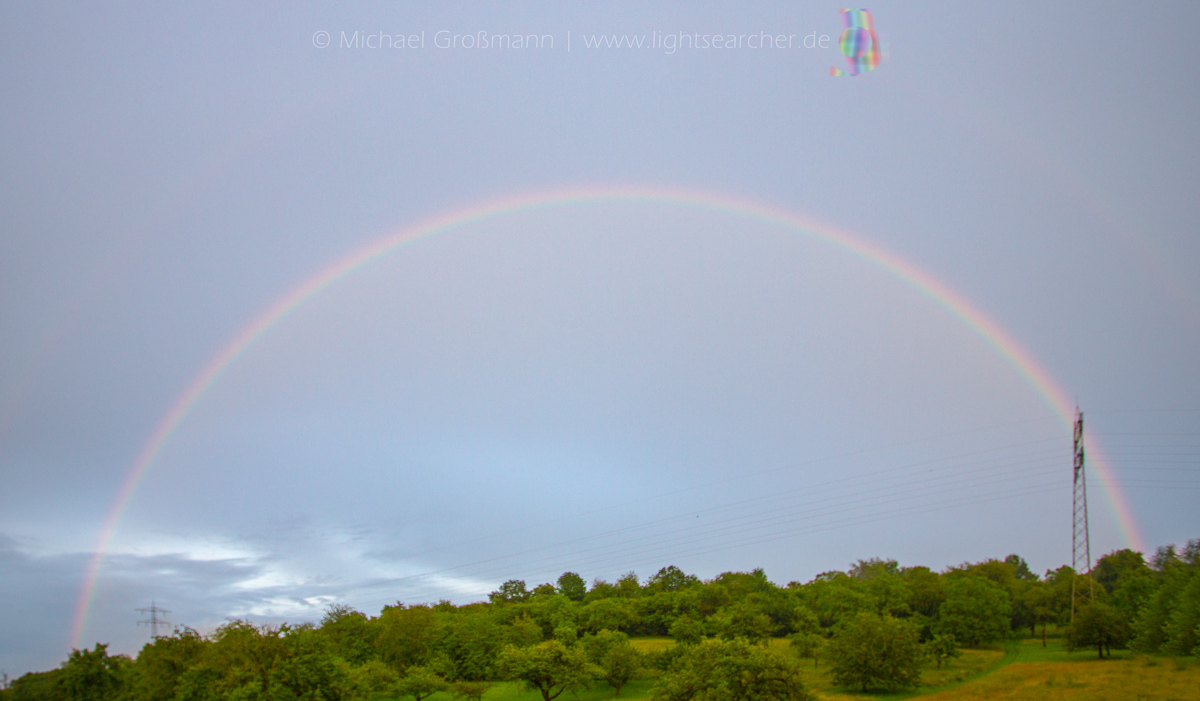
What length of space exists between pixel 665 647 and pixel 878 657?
2641cm

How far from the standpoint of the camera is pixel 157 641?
60094mm

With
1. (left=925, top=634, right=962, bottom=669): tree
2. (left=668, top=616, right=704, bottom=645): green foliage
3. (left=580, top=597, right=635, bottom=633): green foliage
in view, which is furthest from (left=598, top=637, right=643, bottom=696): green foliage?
(left=925, top=634, right=962, bottom=669): tree

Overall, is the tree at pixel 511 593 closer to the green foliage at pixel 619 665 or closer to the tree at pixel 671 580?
the tree at pixel 671 580

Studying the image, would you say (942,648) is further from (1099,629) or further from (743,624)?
(743,624)

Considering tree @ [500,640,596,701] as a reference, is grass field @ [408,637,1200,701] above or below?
below

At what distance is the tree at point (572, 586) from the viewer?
144m

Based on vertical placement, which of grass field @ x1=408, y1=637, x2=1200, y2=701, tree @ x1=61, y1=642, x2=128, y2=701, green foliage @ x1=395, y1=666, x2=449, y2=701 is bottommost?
grass field @ x1=408, y1=637, x2=1200, y2=701

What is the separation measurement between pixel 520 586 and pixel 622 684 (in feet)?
259

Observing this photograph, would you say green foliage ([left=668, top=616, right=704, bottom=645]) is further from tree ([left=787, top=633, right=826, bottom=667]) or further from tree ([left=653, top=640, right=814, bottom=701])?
tree ([left=653, top=640, right=814, bottom=701])

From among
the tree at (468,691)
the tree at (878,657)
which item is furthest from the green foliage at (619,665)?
the tree at (878,657)

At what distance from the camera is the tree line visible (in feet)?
163

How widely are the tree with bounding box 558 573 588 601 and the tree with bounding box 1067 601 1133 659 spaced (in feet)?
281

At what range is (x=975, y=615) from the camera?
90562 millimetres

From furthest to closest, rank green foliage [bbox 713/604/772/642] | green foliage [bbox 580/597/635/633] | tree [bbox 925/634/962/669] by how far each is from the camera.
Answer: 1. green foliage [bbox 580/597/635/633]
2. green foliage [bbox 713/604/772/642]
3. tree [bbox 925/634/962/669]
